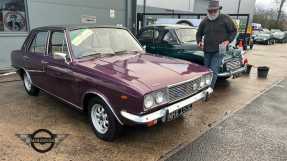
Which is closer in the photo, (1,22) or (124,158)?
(124,158)

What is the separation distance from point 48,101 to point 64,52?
1665 mm

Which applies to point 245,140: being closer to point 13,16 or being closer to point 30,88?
point 30,88

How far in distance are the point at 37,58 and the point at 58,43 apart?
72 cm

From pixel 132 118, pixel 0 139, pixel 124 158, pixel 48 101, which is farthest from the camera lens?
pixel 48 101

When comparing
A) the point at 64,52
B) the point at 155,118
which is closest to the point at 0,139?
the point at 64,52

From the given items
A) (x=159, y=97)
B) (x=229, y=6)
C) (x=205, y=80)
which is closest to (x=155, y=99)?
(x=159, y=97)

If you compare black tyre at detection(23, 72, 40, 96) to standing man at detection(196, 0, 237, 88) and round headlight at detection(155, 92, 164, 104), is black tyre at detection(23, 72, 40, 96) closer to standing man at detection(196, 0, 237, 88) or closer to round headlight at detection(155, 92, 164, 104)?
round headlight at detection(155, 92, 164, 104)

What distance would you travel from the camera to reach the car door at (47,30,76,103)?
12.1 ft

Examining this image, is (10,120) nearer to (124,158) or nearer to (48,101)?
(48,101)

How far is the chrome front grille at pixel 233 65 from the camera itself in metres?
6.03

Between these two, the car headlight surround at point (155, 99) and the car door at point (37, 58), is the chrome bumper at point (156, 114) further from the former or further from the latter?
the car door at point (37, 58)

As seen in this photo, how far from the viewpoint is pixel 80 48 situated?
12.5 feet

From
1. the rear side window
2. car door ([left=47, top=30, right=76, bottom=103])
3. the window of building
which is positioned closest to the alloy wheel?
car door ([left=47, top=30, right=76, bottom=103])

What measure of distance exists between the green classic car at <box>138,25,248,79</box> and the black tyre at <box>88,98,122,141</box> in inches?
125
